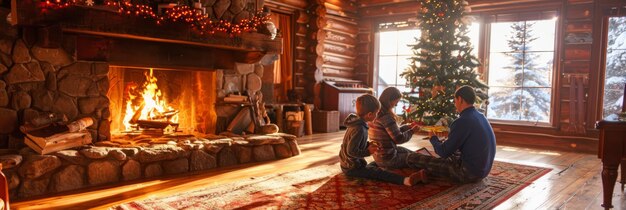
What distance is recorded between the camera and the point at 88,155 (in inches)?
155

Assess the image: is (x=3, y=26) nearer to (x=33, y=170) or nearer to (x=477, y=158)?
(x=33, y=170)

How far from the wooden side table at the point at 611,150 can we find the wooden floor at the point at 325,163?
30 centimetres

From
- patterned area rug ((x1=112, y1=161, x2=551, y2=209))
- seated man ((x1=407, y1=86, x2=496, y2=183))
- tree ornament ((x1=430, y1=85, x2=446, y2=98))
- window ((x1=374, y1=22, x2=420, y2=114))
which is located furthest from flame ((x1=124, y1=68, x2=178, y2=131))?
window ((x1=374, y1=22, x2=420, y2=114))

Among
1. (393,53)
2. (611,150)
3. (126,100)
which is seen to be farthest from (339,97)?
(611,150)

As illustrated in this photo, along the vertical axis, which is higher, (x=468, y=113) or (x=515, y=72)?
(x=515, y=72)

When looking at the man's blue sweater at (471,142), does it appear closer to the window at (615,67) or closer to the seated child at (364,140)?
the seated child at (364,140)

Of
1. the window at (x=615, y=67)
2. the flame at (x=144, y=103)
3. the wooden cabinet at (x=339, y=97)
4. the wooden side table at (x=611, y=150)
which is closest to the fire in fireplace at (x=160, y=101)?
the flame at (x=144, y=103)

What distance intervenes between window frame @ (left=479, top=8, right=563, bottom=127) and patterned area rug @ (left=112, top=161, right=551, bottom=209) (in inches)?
151

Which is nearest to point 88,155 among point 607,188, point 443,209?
point 443,209

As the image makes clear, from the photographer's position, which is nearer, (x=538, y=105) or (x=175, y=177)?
(x=175, y=177)

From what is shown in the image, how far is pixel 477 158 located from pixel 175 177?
2.86 meters

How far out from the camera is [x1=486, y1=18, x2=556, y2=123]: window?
25.8 feet

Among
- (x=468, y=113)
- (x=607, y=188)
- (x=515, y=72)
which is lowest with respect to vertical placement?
(x=607, y=188)

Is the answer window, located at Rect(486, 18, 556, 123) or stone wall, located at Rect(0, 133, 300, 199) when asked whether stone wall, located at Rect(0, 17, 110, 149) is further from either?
window, located at Rect(486, 18, 556, 123)
